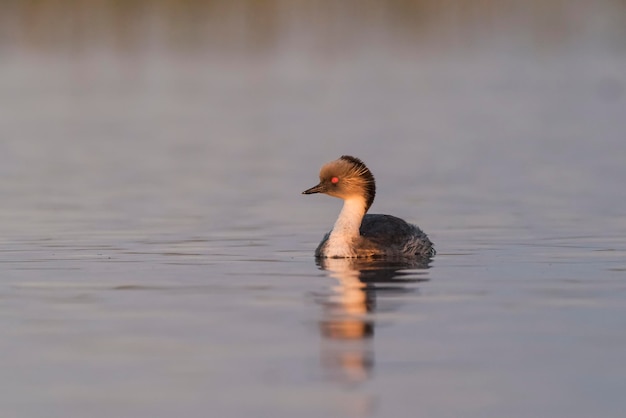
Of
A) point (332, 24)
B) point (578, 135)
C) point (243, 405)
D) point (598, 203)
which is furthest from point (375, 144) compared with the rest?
point (332, 24)

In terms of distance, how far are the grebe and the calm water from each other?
1.09ft

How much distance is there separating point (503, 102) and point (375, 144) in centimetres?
936

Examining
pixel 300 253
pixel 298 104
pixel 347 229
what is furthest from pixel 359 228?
pixel 298 104

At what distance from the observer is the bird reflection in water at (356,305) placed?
31.6 ft

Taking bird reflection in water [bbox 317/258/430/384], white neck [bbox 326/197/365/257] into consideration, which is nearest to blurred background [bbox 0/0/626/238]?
white neck [bbox 326/197/365/257]

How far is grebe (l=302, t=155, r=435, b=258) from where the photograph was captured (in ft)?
49.8

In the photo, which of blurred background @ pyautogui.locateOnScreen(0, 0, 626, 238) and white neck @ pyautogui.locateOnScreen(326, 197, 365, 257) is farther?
blurred background @ pyautogui.locateOnScreen(0, 0, 626, 238)

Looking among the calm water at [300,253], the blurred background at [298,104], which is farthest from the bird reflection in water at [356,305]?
the blurred background at [298,104]

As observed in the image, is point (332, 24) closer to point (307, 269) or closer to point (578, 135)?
point (578, 135)

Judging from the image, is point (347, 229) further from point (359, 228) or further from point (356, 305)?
point (356, 305)

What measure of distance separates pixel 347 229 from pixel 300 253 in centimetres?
49

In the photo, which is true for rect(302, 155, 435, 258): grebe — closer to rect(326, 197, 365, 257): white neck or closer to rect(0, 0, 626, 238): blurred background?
rect(326, 197, 365, 257): white neck

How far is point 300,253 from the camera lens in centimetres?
1545

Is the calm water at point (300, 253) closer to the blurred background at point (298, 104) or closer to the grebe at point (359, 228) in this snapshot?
the blurred background at point (298, 104)
